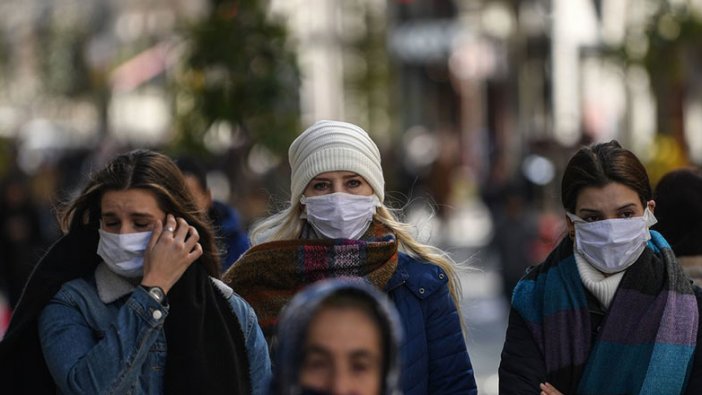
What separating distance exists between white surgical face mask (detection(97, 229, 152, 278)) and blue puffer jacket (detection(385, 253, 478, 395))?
816 mm

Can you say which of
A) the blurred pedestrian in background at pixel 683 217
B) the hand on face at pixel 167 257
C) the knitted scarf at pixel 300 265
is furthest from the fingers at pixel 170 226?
the blurred pedestrian in background at pixel 683 217

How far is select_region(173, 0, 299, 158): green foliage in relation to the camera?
44.9ft

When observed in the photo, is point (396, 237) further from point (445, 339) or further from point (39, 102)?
point (39, 102)

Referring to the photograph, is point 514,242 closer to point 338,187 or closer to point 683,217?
point 683,217

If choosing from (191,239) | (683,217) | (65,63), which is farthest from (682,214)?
(65,63)

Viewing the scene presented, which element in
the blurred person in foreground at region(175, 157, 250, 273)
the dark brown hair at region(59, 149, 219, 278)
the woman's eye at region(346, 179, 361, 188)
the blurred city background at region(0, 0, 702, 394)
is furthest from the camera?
the blurred city background at region(0, 0, 702, 394)

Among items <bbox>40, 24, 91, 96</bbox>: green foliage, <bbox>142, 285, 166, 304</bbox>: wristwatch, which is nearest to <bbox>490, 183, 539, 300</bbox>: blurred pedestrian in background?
<bbox>142, 285, 166, 304</bbox>: wristwatch

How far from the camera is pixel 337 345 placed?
117 inches

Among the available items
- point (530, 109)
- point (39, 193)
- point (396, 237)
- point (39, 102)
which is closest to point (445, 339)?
point (396, 237)

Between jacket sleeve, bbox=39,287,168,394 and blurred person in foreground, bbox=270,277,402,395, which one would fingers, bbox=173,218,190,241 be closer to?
jacket sleeve, bbox=39,287,168,394

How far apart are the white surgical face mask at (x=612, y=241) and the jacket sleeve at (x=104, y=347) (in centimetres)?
121

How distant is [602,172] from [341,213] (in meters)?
0.84

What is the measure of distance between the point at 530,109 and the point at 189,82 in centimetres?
3202

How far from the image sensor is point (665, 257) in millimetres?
4586
